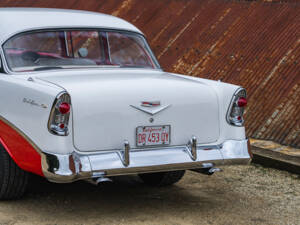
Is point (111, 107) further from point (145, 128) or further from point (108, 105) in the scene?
point (145, 128)

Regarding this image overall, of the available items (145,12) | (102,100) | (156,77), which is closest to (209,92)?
(156,77)

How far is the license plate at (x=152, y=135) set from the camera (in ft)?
13.5

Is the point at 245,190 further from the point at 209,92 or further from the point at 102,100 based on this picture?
the point at 102,100

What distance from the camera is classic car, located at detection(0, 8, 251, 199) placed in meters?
3.89

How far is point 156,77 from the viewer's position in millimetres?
4535

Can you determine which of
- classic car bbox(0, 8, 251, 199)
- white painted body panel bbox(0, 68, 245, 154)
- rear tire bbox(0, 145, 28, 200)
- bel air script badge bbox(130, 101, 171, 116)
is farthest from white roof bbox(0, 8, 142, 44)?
bel air script badge bbox(130, 101, 171, 116)

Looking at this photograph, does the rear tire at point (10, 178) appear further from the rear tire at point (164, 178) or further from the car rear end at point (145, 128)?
the rear tire at point (164, 178)

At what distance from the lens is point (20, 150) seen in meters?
4.13

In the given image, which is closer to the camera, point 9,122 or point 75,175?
point 75,175

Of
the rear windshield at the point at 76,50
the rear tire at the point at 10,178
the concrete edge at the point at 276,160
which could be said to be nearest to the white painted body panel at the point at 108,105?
the rear windshield at the point at 76,50

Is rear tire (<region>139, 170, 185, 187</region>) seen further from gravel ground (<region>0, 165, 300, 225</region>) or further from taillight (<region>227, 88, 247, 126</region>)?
taillight (<region>227, 88, 247, 126</region>)

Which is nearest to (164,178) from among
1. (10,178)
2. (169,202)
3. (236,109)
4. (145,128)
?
(169,202)

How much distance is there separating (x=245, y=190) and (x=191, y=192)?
0.50 metres

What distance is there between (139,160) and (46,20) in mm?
1657
